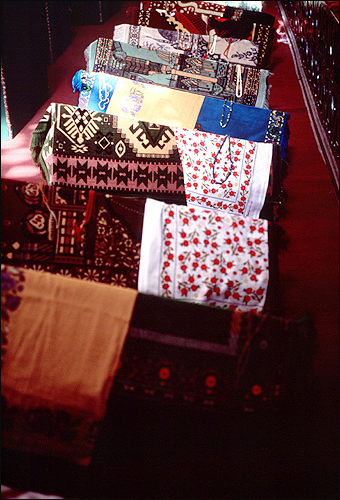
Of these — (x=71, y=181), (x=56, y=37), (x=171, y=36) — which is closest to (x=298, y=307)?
(x=71, y=181)

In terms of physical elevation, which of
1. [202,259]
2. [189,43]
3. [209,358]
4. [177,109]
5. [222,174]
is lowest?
[209,358]

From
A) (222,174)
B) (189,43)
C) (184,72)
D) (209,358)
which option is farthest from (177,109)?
(209,358)

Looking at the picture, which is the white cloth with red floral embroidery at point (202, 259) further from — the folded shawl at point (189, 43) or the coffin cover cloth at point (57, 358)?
the folded shawl at point (189, 43)

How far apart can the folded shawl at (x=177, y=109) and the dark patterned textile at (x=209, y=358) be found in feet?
3.77

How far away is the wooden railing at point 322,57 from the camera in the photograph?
42.0 inches

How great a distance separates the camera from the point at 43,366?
3.08 feet

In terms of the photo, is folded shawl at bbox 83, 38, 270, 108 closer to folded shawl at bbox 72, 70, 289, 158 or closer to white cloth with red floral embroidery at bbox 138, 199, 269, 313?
folded shawl at bbox 72, 70, 289, 158

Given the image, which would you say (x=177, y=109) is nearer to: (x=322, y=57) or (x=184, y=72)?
(x=184, y=72)

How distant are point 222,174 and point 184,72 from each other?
980 mm

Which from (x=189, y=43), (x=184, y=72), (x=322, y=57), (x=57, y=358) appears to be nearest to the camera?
(x=57, y=358)

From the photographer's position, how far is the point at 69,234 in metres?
1.20

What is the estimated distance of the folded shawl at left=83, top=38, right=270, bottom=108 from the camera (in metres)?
2.20

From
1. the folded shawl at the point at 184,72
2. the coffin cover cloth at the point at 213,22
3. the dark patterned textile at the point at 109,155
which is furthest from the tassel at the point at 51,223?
the coffin cover cloth at the point at 213,22

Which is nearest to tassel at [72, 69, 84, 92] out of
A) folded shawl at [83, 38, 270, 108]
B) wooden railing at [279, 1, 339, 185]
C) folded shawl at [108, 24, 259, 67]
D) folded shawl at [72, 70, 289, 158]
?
folded shawl at [72, 70, 289, 158]
